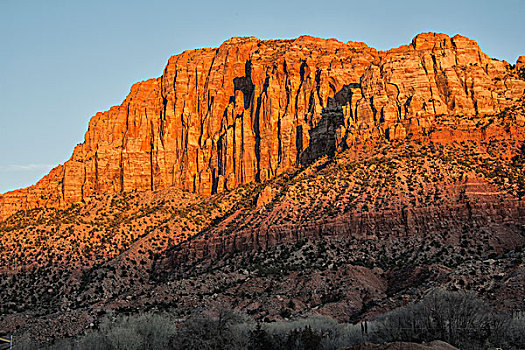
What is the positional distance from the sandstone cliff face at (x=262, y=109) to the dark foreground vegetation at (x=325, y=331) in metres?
51.2

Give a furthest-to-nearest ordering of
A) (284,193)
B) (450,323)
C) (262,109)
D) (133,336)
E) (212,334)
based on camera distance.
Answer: (262,109) → (284,193) → (212,334) → (133,336) → (450,323)

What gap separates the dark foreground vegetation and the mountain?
24.8 feet

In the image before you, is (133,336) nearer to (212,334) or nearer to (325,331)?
(212,334)

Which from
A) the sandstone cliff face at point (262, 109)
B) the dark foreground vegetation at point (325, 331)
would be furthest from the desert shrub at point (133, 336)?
the sandstone cliff face at point (262, 109)

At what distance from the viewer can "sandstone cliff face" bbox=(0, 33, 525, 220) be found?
103 metres

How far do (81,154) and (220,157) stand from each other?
29.0 meters

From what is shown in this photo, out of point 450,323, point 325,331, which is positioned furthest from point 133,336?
point 450,323

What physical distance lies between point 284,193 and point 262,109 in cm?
3027

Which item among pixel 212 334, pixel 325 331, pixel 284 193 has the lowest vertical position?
pixel 325 331

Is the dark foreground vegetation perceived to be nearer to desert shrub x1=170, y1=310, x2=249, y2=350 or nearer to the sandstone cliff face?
desert shrub x1=170, y1=310, x2=249, y2=350

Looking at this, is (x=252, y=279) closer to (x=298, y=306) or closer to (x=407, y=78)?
(x=298, y=306)

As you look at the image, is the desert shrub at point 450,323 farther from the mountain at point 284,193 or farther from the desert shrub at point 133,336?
the desert shrub at point 133,336

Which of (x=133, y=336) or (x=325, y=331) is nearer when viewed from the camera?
(x=133, y=336)

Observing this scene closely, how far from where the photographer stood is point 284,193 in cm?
9756
